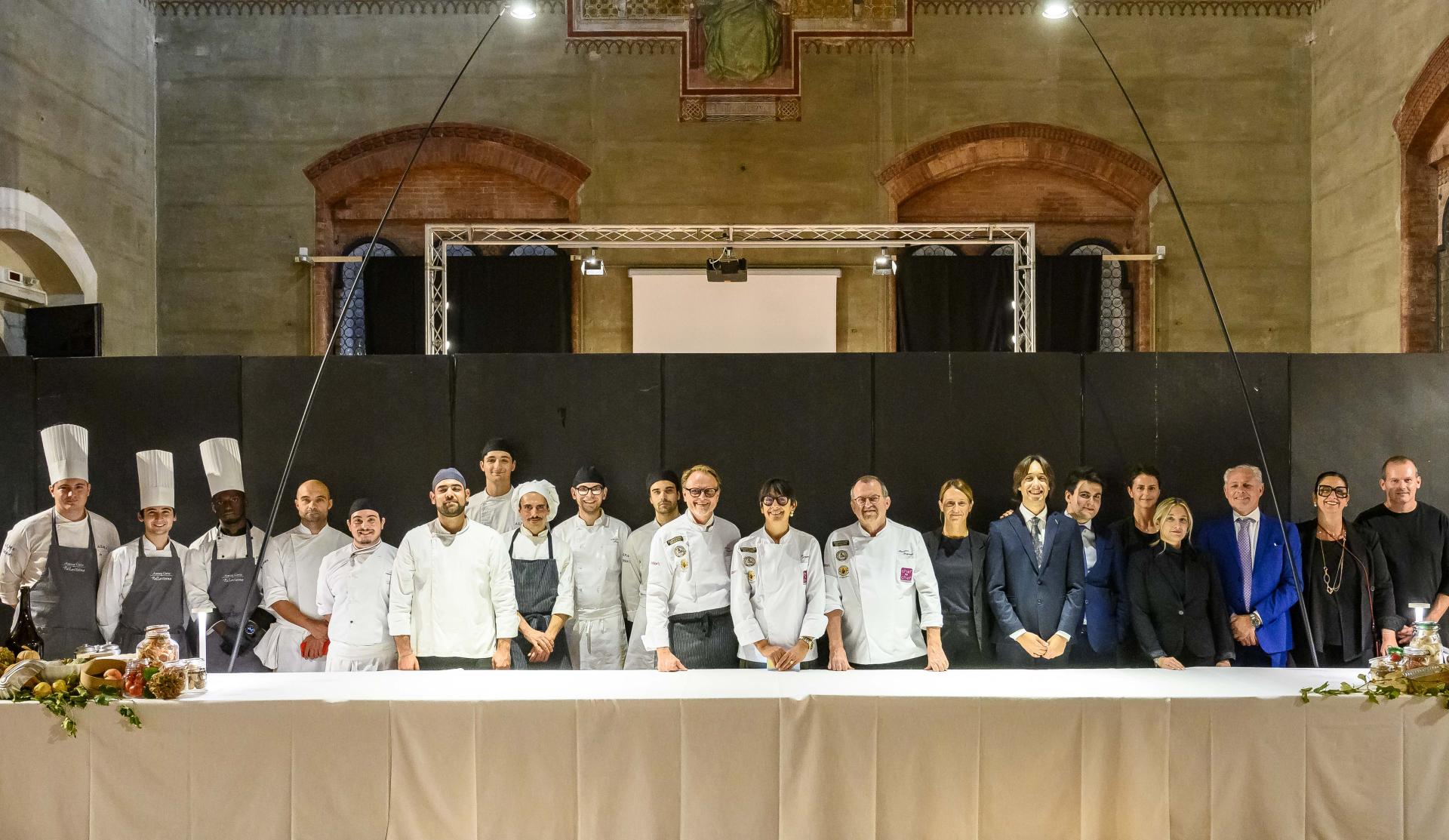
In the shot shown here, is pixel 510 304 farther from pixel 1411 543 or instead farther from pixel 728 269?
pixel 1411 543

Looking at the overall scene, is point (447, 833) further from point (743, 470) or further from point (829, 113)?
point (829, 113)

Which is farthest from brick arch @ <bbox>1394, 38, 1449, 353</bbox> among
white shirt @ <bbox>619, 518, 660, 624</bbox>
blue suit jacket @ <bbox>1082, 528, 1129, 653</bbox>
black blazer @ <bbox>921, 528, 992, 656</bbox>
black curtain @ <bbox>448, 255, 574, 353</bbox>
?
black curtain @ <bbox>448, 255, 574, 353</bbox>

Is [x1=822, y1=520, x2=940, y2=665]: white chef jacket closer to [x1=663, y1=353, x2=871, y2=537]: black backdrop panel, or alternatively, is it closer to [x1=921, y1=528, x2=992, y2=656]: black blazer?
[x1=921, y1=528, x2=992, y2=656]: black blazer

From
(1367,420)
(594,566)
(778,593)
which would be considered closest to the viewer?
(778,593)

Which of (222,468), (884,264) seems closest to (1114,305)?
(884,264)

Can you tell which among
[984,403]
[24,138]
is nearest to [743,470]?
[984,403]

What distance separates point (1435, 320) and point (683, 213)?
5767 millimetres

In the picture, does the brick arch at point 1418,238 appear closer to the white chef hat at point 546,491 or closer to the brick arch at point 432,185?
the white chef hat at point 546,491

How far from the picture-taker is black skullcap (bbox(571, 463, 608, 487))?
4.62 meters

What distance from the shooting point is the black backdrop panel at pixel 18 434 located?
15.6 feet

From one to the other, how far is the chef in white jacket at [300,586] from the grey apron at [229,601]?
0.09 metres

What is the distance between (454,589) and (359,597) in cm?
50

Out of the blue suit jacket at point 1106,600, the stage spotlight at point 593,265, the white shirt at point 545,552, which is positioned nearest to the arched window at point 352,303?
the stage spotlight at point 593,265

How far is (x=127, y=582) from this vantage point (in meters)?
4.64
